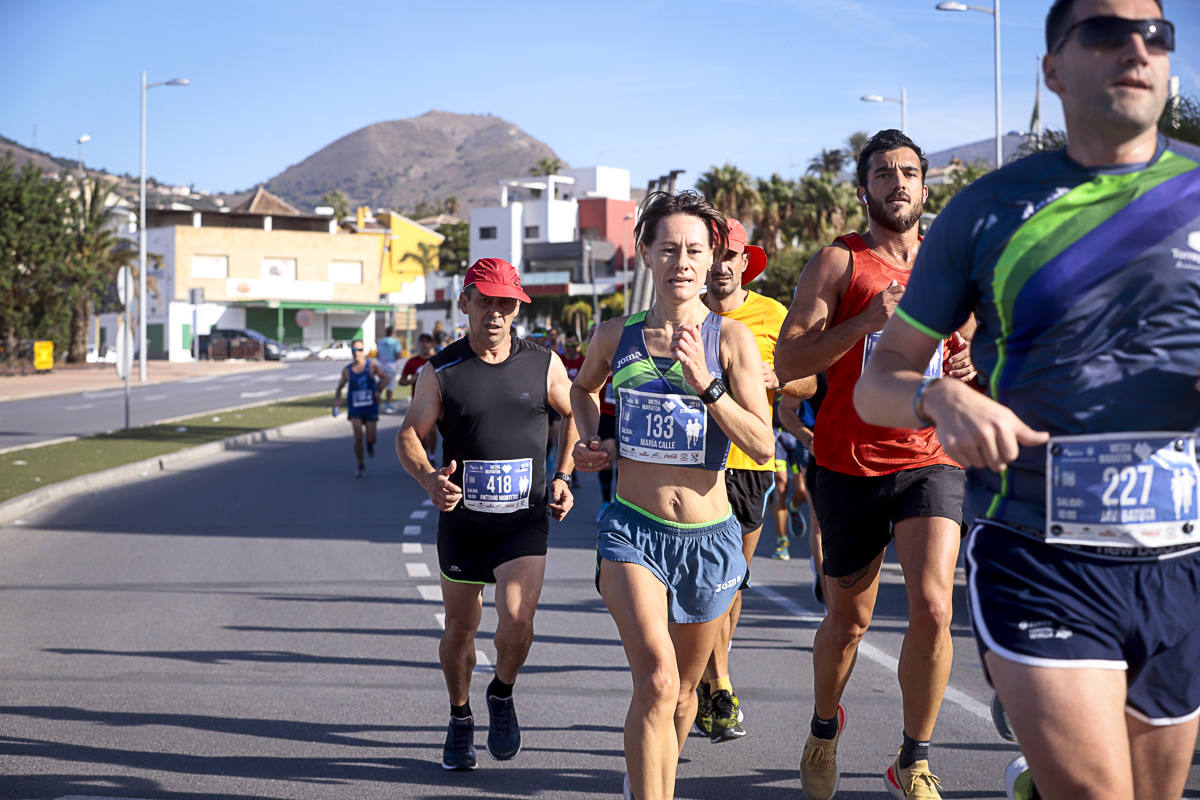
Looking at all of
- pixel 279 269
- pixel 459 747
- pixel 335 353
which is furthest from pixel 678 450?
pixel 279 269

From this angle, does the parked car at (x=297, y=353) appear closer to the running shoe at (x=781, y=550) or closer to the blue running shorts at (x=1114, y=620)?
the running shoe at (x=781, y=550)

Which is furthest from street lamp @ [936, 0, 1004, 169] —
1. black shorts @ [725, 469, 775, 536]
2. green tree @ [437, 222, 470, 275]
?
green tree @ [437, 222, 470, 275]

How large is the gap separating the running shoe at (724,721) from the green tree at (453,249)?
106 m

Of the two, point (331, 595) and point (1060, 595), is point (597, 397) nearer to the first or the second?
point (1060, 595)

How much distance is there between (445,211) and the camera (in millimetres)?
171875

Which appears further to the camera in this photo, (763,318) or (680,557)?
(763,318)

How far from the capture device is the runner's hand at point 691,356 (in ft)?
14.3

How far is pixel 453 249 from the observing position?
370 feet

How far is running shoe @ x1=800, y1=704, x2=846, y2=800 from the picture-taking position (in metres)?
4.96

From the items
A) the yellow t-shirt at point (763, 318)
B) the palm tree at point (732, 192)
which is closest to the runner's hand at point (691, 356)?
the yellow t-shirt at point (763, 318)

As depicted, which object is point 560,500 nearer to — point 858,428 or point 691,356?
point 858,428

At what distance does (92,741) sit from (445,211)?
554ft

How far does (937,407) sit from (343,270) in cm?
9530

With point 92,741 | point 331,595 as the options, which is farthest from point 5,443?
point 92,741
